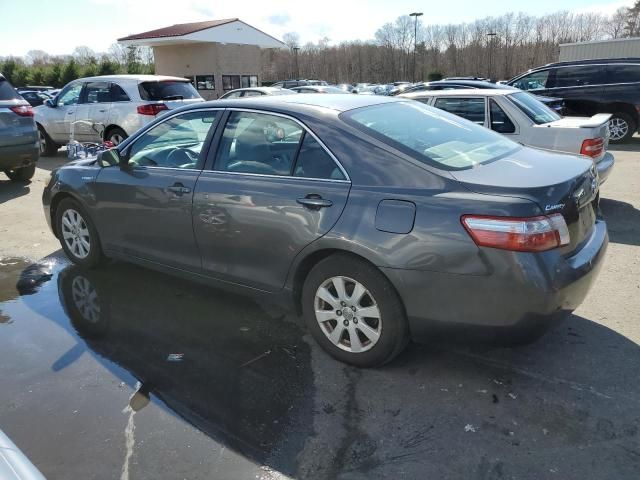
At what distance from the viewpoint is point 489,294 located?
2.75 m

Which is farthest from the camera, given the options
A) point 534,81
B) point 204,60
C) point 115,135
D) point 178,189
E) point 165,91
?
point 204,60

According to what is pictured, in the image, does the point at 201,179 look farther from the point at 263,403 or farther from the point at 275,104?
the point at 263,403

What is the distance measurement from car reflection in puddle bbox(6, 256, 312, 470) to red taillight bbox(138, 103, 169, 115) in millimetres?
6255

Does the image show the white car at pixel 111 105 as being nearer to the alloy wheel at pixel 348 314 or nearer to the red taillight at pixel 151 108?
the red taillight at pixel 151 108

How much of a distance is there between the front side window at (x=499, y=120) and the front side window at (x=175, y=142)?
452cm

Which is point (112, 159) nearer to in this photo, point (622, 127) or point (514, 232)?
point (514, 232)

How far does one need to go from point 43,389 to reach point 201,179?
166cm

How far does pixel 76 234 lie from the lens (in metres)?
5.00

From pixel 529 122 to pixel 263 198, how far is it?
4.78 metres

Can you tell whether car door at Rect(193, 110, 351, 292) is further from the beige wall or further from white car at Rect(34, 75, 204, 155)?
the beige wall

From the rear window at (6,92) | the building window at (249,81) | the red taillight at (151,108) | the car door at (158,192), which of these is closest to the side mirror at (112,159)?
the car door at (158,192)

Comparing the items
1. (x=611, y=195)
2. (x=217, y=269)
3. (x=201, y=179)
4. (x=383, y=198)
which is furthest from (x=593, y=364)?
(x=611, y=195)

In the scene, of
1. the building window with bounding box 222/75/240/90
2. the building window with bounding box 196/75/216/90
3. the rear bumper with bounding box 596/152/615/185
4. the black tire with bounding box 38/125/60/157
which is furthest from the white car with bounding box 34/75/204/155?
the building window with bounding box 222/75/240/90

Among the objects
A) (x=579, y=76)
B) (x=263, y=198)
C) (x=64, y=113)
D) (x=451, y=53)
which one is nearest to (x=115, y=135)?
(x=64, y=113)
